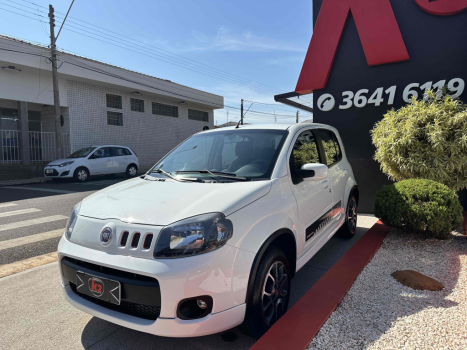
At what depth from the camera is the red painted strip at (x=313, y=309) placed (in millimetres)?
2043

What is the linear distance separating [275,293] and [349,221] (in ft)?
8.50

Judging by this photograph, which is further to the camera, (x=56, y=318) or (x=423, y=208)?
(x=423, y=208)

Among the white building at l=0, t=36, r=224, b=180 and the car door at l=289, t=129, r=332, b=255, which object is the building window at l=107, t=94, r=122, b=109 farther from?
the car door at l=289, t=129, r=332, b=255

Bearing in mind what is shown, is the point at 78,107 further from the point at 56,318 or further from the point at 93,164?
the point at 56,318

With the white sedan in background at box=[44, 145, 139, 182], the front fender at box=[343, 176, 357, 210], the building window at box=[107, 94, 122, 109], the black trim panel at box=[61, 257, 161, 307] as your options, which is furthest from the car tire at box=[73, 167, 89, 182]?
the black trim panel at box=[61, 257, 161, 307]

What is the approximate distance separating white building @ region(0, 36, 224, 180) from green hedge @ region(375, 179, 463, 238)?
15816 mm

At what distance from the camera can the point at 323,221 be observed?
3473 millimetres

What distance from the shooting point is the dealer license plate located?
204 cm

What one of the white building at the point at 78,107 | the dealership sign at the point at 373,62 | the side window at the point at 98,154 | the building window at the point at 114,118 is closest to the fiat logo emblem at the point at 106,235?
the dealership sign at the point at 373,62

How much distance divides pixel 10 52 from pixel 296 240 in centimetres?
1667

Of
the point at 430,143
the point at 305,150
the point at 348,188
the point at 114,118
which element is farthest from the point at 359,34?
the point at 114,118

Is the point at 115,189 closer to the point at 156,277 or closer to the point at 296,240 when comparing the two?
the point at 156,277

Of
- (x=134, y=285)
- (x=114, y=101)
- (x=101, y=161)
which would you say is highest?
(x=114, y=101)

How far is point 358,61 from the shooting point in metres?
6.57
